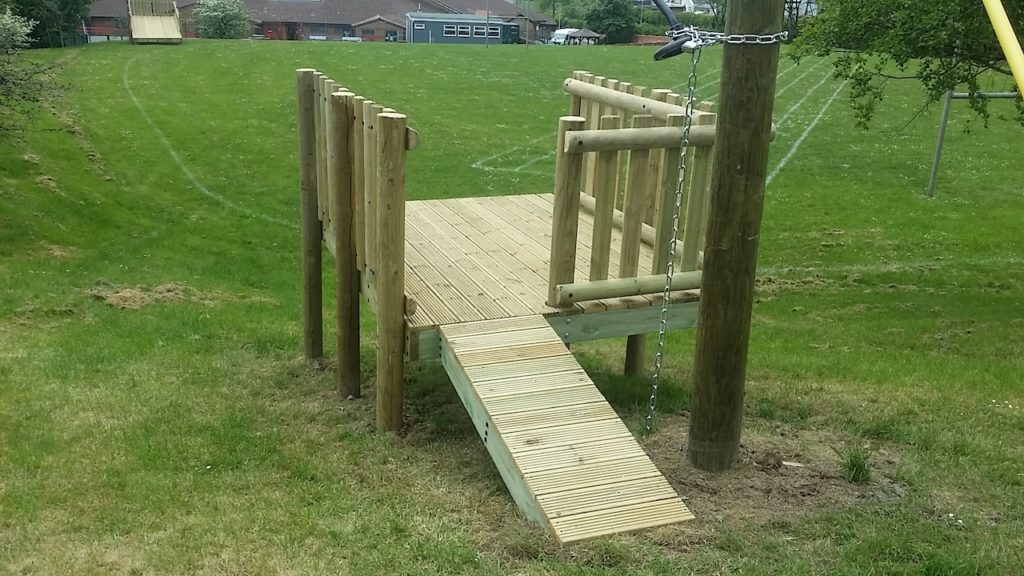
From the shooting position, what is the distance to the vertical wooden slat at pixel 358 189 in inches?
282

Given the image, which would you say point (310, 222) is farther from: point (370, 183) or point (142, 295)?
point (142, 295)

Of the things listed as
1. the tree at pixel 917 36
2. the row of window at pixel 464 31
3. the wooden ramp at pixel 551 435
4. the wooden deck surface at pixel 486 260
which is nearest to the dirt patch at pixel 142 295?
the wooden deck surface at pixel 486 260

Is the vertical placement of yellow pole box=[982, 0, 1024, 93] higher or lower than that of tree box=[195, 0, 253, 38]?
higher

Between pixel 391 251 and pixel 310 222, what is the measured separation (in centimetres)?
311

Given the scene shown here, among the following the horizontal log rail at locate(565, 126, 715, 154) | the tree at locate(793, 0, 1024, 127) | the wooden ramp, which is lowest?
the wooden ramp

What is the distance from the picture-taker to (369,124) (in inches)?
263

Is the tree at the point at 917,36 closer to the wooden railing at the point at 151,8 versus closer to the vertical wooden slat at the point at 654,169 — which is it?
the vertical wooden slat at the point at 654,169

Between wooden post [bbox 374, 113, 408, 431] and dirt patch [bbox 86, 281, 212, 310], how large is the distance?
650 centimetres

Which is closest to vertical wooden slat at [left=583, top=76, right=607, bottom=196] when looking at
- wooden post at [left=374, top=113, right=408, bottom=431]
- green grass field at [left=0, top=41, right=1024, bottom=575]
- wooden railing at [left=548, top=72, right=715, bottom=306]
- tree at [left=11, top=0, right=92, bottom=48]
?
wooden railing at [left=548, top=72, right=715, bottom=306]

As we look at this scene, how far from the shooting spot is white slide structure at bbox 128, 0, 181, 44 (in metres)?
40.3

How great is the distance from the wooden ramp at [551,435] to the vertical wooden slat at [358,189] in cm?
138

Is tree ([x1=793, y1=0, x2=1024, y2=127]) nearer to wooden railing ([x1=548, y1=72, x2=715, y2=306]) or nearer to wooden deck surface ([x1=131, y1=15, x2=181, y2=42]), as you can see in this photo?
wooden railing ([x1=548, y1=72, x2=715, y2=306])

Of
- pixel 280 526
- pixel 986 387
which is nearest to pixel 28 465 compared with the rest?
pixel 280 526

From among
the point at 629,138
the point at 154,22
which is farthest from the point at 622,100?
the point at 154,22
